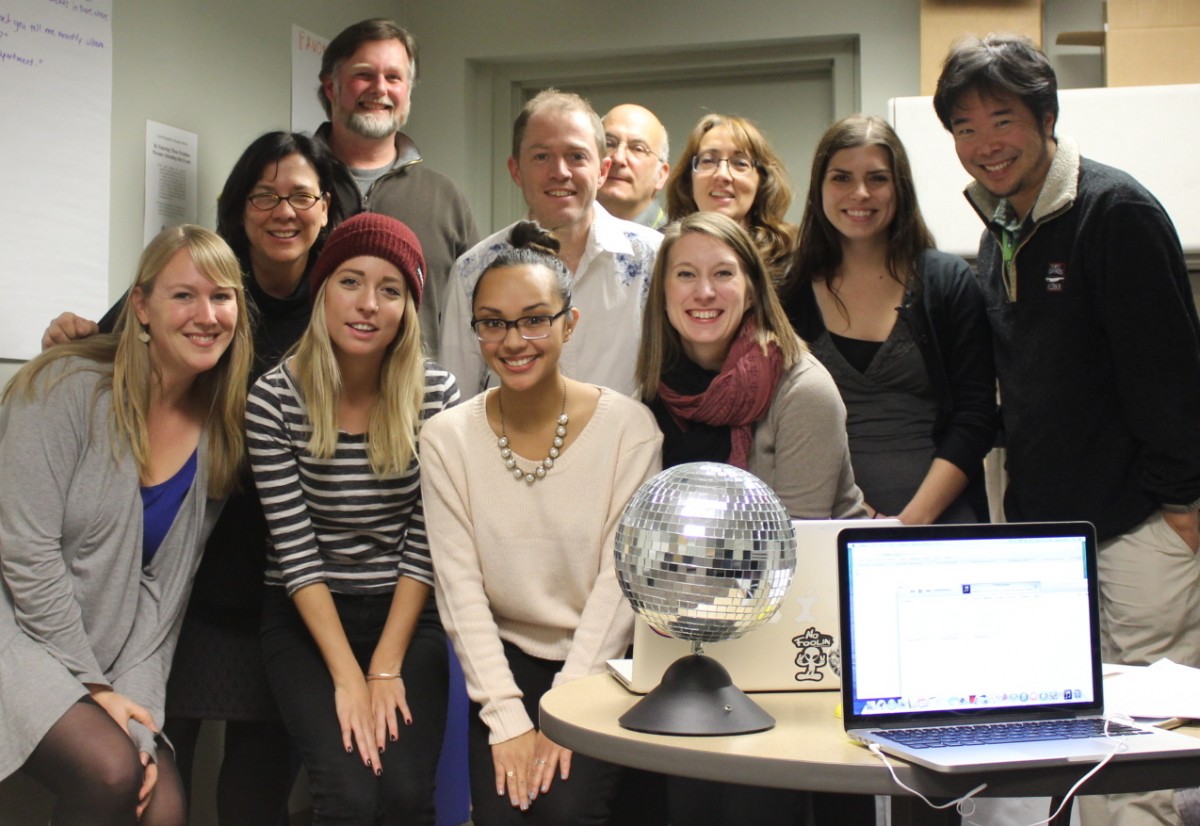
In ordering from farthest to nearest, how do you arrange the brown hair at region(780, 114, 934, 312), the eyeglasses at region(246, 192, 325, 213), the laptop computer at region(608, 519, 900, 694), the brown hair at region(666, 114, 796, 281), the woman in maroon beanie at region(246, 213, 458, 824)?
the brown hair at region(666, 114, 796, 281) < the eyeglasses at region(246, 192, 325, 213) < the brown hair at region(780, 114, 934, 312) < the woman in maroon beanie at region(246, 213, 458, 824) < the laptop computer at region(608, 519, 900, 694)

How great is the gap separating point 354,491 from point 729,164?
3.97 ft

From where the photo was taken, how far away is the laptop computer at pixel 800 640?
138 centimetres

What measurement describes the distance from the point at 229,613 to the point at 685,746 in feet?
4.20

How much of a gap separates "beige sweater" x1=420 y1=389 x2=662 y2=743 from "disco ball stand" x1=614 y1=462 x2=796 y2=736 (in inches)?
20.8

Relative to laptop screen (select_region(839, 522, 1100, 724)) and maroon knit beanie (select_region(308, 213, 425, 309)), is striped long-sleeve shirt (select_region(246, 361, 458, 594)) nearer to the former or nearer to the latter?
maroon knit beanie (select_region(308, 213, 425, 309))

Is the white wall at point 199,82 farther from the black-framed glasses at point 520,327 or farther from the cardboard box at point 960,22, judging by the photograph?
the cardboard box at point 960,22

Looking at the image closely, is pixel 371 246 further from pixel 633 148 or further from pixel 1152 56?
pixel 1152 56

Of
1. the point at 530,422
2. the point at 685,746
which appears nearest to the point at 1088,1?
the point at 530,422

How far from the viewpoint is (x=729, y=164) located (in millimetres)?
2623

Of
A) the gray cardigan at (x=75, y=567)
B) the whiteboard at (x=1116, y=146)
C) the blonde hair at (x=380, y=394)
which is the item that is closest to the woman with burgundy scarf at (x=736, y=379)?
the blonde hair at (x=380, y=394)

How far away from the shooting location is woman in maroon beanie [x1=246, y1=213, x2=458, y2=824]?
195 centimetres

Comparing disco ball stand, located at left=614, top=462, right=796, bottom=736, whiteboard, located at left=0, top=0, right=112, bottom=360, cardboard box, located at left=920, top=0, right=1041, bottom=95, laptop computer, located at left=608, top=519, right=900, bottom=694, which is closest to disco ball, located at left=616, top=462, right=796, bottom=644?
disco ball stand, located at left=614, top=462, right=796, bottom=736

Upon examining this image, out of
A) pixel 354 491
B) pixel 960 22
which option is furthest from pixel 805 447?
pixel 960 22

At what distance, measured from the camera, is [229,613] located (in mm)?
2158
